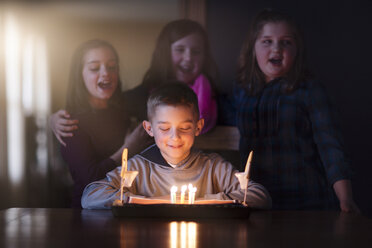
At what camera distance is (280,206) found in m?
2.30

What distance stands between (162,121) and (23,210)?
0.68 m

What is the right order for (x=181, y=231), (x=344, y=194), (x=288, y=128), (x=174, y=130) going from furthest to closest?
(x=288, y=128), (x=344, y=194), (x=174, y=130), (x=181, y=231)

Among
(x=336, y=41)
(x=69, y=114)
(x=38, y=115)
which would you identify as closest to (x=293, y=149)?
(x=336, y=41)

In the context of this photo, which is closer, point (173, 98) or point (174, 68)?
point (173, 98)

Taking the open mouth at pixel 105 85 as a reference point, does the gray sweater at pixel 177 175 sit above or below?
below

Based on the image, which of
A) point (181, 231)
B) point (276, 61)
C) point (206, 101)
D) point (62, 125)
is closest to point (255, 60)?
point (276, 61)

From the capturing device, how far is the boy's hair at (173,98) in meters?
2.05

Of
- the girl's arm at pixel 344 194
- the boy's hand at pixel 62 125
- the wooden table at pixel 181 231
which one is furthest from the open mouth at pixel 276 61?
the boy's hand at pixel 62 125

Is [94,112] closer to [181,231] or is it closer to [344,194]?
[181,231]

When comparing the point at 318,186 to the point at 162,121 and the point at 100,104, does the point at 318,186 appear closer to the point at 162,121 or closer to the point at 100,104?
the point at 162,121

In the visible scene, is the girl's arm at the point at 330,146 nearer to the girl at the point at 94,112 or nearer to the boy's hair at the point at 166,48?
the boy's hair at the point at 166,48

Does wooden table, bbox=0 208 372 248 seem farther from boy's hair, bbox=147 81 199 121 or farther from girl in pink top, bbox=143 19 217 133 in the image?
girl in pink top, bbox=143 19 217 133

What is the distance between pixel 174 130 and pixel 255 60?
2.14ft

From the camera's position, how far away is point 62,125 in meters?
2.38
